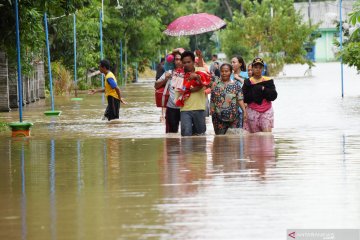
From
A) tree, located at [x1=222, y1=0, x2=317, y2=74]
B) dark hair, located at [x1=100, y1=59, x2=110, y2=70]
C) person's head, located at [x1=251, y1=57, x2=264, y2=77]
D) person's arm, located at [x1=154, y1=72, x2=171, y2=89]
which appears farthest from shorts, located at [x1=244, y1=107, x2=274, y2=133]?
tree, located at [x1=222, y1=0, x2=317, y2=74]

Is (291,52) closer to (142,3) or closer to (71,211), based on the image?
(142,3)

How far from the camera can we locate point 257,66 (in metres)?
17.2

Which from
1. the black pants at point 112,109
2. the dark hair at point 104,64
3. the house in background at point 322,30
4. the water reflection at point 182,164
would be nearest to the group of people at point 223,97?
the water reflection at point 182,164

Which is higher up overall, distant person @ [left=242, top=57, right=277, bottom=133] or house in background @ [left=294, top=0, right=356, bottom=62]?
house in background @ [left=294, top=0, right=356, bottom=62]

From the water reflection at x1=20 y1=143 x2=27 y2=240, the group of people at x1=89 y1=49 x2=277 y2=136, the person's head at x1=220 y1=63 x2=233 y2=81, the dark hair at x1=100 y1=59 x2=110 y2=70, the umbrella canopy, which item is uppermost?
the umbrella canopy

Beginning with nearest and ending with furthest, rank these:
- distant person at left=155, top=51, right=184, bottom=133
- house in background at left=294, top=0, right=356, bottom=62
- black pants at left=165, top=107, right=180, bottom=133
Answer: distant person at left=155, top=51, right=184, bottom=133 → black pants at left=165, top=107, right=180, bottom=133 → house in background at left=294, top=0, right=356, bottom=62

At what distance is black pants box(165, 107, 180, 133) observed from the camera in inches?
728

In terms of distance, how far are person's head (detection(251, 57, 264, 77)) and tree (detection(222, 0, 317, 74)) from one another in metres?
54.3

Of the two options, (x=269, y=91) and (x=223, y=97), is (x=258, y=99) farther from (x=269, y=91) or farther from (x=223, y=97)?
(x=223, y=97)

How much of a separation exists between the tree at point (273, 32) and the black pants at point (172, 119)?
5305cm

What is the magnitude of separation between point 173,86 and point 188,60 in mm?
546

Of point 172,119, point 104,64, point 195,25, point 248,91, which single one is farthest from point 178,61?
point 195,25

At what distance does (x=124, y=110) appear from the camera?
99.9ft

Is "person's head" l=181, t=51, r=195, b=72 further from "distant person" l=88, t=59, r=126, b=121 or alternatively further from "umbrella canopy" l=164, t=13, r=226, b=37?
"umbrella canopy" l=164, t=13, r=226, b=37
